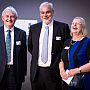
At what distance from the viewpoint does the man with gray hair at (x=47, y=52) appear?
10.0 ft

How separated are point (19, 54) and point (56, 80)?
62cm

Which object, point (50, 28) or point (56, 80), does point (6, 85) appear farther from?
point (50, 28)

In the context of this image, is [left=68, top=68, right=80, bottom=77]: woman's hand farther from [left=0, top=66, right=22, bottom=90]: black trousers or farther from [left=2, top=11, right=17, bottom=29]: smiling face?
[left=2, top=11, right=17, bottom=29]: smiling face

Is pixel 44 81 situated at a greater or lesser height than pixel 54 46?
lesser

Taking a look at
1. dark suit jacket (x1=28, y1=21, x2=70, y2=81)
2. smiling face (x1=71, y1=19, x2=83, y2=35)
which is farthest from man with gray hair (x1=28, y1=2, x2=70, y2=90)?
smiling face (x1=71, y1=19, x2=83, y2=35)

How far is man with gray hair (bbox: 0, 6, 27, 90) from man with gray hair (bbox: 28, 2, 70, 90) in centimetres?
18

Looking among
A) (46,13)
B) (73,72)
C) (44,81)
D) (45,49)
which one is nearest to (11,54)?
(45,49)

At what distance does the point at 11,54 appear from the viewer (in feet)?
10.0

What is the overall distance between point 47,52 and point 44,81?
0.39 m

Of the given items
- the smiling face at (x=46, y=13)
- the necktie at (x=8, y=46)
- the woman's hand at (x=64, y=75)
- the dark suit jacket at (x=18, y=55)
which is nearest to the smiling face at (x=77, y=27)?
the smiling face at (x=46, y=13)

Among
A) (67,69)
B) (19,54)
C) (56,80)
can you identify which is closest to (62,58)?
(67,69)

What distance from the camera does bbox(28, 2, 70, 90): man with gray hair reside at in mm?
3059

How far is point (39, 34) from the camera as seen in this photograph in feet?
10.3

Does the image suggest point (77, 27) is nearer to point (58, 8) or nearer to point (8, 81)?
point (8, 81)
